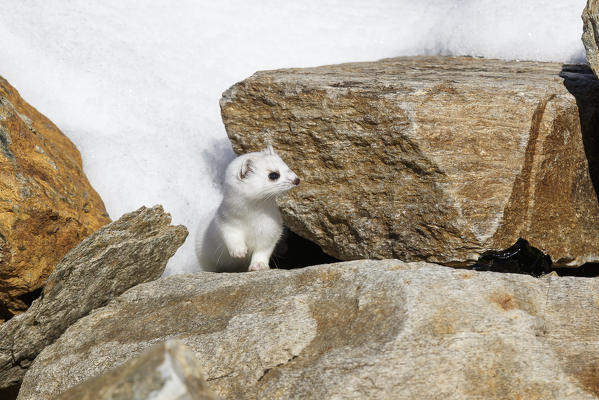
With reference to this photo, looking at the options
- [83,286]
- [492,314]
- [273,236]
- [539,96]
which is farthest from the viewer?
[273,236]

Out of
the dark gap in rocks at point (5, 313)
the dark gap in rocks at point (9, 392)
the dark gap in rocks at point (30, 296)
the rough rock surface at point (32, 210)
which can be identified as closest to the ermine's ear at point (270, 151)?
the rough rock surface at point (32, 210)

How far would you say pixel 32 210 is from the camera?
473 cm

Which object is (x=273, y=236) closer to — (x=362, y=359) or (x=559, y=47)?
(x=362, y=359)

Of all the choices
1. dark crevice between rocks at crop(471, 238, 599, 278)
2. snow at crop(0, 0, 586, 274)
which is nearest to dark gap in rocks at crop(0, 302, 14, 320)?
snow at crop(0, 0, 586, 274)

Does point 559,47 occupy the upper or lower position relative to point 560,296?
upper

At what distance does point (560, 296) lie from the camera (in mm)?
3697

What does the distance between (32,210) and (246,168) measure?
1658mm

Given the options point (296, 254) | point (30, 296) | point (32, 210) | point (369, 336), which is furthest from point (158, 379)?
point (296, 254)

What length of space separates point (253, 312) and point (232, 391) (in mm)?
643

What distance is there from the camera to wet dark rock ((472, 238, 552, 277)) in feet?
16.0

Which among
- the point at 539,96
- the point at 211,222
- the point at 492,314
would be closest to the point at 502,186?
the point at 539,96

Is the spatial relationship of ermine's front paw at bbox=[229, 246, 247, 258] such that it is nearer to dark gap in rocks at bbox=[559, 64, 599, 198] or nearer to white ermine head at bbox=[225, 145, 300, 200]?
white ermine head at bbox=[225, 145, 300, 200]

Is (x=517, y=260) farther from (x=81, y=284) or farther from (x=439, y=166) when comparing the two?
(x=81, y=284)

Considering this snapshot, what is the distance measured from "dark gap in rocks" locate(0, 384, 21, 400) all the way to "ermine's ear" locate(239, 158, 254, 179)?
232 centimetres
